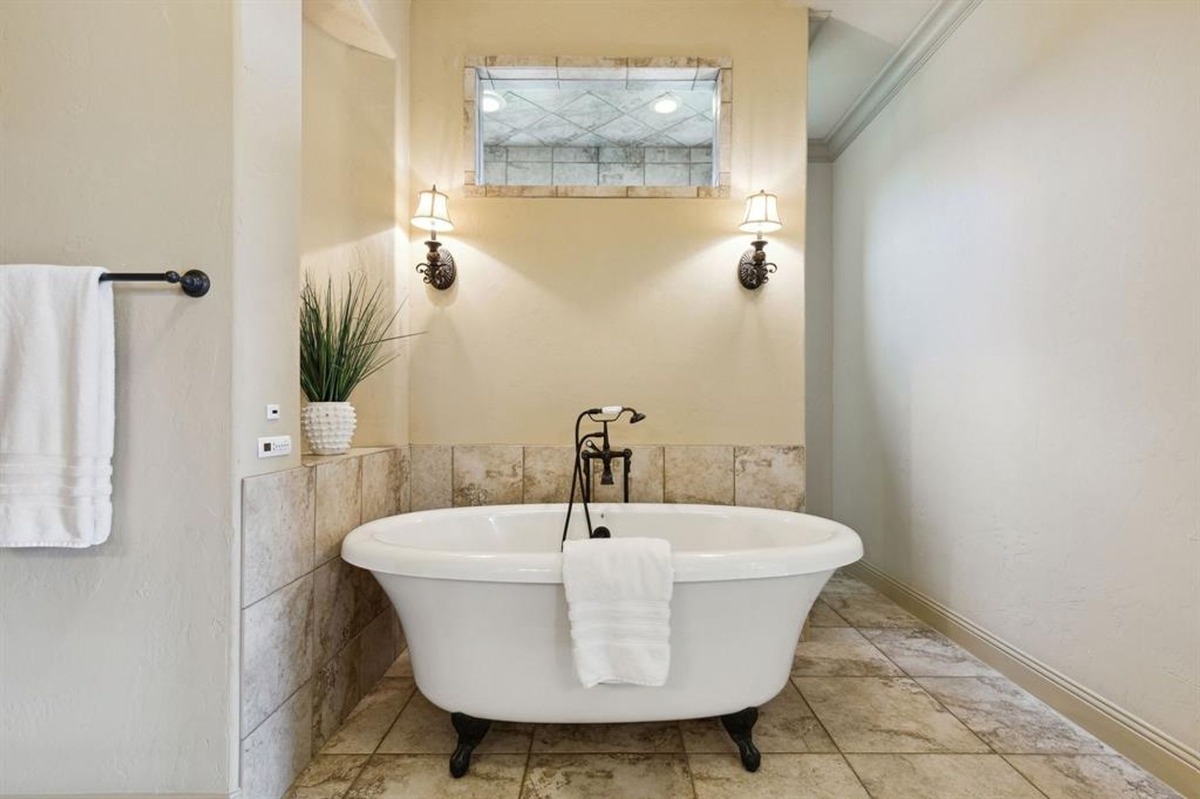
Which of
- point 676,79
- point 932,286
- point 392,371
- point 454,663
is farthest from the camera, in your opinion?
point 932,286

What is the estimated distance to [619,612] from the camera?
1320 mm

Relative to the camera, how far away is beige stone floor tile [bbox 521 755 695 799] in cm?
139

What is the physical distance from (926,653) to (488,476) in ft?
6.17

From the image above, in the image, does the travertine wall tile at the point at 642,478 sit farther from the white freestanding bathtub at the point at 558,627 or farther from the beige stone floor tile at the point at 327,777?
the beige stone floor tile at the point at 327,777

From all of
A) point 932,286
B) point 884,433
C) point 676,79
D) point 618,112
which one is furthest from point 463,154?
point 884,433

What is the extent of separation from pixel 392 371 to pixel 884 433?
240cm

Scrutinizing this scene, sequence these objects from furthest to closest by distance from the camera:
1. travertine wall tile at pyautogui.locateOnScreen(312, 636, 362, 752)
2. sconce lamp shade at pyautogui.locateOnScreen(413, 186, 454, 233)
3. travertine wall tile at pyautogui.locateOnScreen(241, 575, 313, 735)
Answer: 1. sconce lamp shade at pyautogui.locateOnScreen(413, 186, 454, 233)
2. travertine wall tile at pyautogui.locateOnScreen(312, 636, 362, 752)
3. travertine wall tile at pyautogui.locateOnScreen(241, 575, 313, 735)

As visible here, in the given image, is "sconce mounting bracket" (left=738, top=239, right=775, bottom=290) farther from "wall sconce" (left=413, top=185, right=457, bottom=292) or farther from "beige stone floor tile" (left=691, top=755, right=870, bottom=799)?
"beige stone floor tile" (left=691, top=755, right=870, bottom=799)

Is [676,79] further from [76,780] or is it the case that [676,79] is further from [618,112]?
[76,780]

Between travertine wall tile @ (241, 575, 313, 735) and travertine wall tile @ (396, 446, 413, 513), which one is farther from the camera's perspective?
travertine wall tile @ (396, 446, 413, 513)

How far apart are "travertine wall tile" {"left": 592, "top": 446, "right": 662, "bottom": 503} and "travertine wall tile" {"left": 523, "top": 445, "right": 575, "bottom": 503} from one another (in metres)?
0.13

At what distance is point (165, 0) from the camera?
48.6 inches

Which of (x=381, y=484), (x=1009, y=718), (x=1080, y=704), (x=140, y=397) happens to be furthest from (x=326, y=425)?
(x=1080, y=704)

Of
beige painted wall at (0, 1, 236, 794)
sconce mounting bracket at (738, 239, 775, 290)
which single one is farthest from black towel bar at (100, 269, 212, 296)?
sconce mounting bracket at (738, 239, 775, 290)
